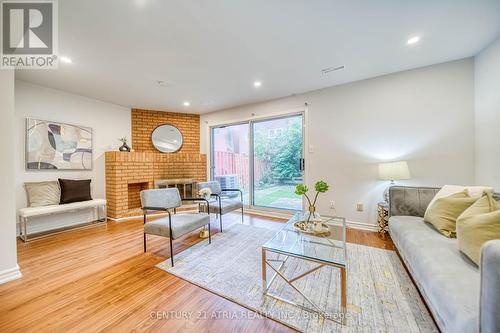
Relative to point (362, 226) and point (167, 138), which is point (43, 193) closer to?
→ point (167, 138)

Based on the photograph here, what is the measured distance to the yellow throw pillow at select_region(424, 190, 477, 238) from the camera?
1.61 m

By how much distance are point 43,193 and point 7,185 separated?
1.49 metres

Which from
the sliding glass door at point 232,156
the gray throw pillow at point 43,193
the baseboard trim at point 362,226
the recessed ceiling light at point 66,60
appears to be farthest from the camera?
the sliding glass door at point 232,156

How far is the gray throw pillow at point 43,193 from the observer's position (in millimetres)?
2867

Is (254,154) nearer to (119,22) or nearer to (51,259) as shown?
(119,22)

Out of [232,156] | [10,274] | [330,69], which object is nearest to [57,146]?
[10,274]

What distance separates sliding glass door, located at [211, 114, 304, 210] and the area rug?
1733 millimetres

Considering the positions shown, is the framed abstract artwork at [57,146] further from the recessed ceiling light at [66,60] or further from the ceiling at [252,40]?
the recessed ceiling light at [66,60]

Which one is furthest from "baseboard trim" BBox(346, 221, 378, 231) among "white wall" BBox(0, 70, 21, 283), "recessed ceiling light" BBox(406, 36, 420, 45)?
"white wall" BBox(0, 70, 21, 283)

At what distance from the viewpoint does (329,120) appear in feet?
11.0

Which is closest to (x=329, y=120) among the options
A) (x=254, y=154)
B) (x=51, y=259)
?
(x=254, y=154)

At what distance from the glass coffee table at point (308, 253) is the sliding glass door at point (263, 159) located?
5.80 ft

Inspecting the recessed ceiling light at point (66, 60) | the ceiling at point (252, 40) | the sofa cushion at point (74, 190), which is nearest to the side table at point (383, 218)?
the ceiling at point (252, 40)

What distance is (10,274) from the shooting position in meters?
1.81
